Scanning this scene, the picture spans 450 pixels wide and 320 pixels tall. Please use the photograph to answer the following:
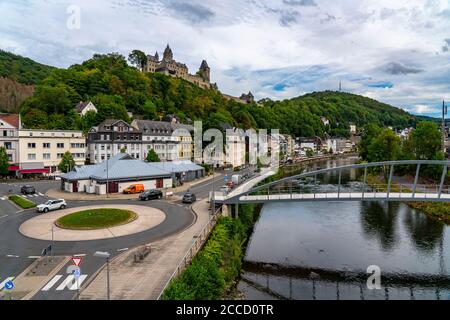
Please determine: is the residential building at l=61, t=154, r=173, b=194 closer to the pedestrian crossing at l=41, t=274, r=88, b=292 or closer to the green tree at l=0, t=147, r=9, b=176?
the green tree at l=0, t=147, r=9, b=176

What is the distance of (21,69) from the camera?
13038cm

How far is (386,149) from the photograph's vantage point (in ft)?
236

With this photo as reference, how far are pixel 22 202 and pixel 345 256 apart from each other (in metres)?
34.4

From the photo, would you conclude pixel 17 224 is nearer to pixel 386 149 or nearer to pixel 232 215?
pixel 232 215

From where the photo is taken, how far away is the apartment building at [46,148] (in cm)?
6022

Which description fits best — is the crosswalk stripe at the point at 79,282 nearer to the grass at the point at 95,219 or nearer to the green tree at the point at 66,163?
the grass at the point at 95,219

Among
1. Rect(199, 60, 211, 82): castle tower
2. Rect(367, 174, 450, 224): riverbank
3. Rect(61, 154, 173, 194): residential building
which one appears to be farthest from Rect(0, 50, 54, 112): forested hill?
Rect(367, 174, 450, 224): riverbank

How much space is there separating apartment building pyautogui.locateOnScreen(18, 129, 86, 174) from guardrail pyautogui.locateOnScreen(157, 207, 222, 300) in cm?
4592

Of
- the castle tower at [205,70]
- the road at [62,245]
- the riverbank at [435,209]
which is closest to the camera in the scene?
the road at [62,245]

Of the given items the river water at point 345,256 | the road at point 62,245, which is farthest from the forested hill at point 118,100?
the river water at point 345,256

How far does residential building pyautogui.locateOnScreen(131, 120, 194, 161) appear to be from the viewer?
77.3 metres

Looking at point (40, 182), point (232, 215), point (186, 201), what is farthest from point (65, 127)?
point (232, 215)

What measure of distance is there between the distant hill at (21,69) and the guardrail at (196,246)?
4701 inches
